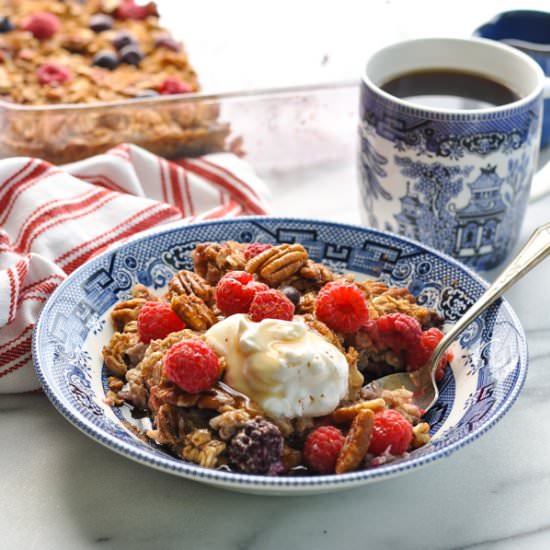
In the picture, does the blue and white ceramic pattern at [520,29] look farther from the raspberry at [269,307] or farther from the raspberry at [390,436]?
the raspberry at [390,436]

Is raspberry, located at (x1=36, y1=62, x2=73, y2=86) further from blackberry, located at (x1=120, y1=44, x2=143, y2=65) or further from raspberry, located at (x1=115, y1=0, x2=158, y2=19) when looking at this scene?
raspberry, located at (x1=115, y1=0, x2=158, y2=19)

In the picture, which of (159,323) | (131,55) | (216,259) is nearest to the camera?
(159,323)

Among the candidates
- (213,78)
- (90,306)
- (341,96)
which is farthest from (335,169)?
(90,306)

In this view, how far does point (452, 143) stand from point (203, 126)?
80cm

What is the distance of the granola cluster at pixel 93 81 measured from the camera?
91.0 inches

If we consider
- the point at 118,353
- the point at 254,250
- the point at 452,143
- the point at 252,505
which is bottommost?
the point at 252,505

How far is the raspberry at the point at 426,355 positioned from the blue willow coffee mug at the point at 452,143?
0.41 metres

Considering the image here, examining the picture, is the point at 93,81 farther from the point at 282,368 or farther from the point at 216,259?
the point at 282,368

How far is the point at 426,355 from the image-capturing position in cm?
158

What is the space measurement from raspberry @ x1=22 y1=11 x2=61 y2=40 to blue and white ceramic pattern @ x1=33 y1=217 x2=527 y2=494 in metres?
1.23

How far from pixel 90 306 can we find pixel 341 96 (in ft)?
3.59

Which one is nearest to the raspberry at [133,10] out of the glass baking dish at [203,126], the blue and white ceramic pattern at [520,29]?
the glass baking dish at [203,126]

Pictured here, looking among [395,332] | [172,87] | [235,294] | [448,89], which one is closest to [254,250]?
[235,294]

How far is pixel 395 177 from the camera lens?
1.93m
